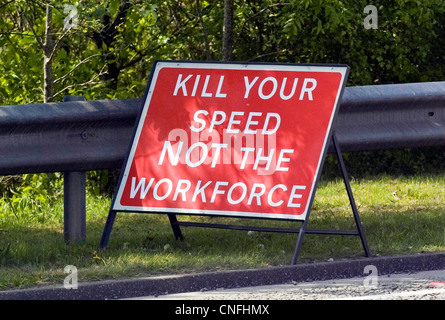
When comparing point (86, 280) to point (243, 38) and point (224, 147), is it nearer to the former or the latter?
point (224, 147)

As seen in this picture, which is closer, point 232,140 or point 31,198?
point 232,140

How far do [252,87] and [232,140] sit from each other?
0.43m

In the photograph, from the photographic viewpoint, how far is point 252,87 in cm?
734

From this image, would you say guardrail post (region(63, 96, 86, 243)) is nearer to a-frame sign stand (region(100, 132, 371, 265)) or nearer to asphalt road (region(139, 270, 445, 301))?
a-frame sign stand (region(100, 132, 371, 265))

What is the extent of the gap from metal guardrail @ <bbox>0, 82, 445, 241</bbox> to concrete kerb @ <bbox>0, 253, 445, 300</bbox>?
122cm

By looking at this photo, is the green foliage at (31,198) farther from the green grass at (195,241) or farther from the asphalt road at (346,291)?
the asphalt road at (346,291)

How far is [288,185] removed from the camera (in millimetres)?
7039


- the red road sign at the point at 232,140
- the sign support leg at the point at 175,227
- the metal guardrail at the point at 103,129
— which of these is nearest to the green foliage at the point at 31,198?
the metal guardrail at the point at 103,129

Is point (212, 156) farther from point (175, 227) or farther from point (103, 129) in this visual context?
point (103, 129)

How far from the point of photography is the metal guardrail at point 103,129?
736cm

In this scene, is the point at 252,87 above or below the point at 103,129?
above

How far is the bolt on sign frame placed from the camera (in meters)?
7.06

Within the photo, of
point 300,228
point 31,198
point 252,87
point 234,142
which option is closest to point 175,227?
point 234,142
